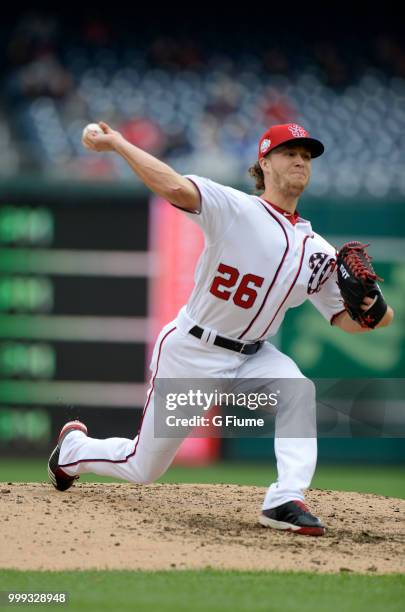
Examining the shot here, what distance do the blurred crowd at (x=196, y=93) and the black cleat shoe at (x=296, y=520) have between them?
6.10 meters

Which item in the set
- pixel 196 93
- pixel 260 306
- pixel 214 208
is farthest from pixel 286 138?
pixel 196 93

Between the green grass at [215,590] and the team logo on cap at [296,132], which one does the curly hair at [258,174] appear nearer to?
the team logo on cap at [296,132]

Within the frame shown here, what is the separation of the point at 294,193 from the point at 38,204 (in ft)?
11.1

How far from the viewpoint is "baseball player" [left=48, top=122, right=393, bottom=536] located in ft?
14.8

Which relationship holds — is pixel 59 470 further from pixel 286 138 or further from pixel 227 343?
pixel 286 138

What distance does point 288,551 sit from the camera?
4.15 metres

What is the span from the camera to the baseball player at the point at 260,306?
4.51m

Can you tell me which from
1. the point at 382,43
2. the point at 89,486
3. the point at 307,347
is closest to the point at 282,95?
the point at 382,43

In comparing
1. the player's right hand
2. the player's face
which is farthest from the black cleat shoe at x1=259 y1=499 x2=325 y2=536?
the player's right hand

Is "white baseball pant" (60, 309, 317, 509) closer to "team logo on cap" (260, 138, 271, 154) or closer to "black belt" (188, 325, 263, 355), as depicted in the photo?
"black belt" (188, 325, 263, 355)

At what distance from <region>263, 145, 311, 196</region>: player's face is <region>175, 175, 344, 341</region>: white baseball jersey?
0.37 feet

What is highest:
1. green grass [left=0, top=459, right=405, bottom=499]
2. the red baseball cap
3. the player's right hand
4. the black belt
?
the red baseball cap

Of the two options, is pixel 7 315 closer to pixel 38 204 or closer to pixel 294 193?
pixel 38 204

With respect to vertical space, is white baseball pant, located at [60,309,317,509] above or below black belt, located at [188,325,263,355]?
below
